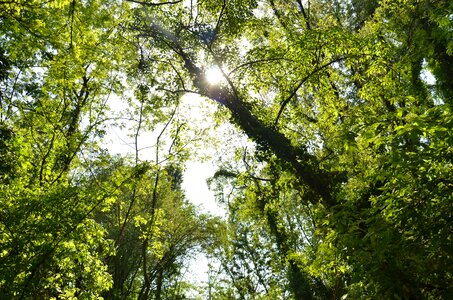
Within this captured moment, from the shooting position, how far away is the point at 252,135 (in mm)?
9938

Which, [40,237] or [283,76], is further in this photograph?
[283,76]

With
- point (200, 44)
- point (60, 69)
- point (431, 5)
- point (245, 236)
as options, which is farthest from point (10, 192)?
point (245, 236)

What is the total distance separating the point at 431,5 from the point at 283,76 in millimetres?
3951

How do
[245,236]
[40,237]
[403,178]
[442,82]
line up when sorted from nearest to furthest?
[403,178] < [40,237] < [442,82] < [245,236]

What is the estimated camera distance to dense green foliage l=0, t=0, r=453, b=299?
3.25 metres

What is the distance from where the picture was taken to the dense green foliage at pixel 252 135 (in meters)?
3.25

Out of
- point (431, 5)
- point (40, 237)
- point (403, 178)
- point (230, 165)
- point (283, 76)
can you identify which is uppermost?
point (230, 165)

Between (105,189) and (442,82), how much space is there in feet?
34.3

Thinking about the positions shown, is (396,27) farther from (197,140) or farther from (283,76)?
(197,140)

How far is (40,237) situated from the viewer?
588cm

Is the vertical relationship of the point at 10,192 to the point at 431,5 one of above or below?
below

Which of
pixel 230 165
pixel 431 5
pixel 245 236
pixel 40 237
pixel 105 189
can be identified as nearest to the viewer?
pixel 40 237

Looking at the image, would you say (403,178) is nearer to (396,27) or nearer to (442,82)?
(396,27)

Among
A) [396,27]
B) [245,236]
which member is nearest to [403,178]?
[396,27]
